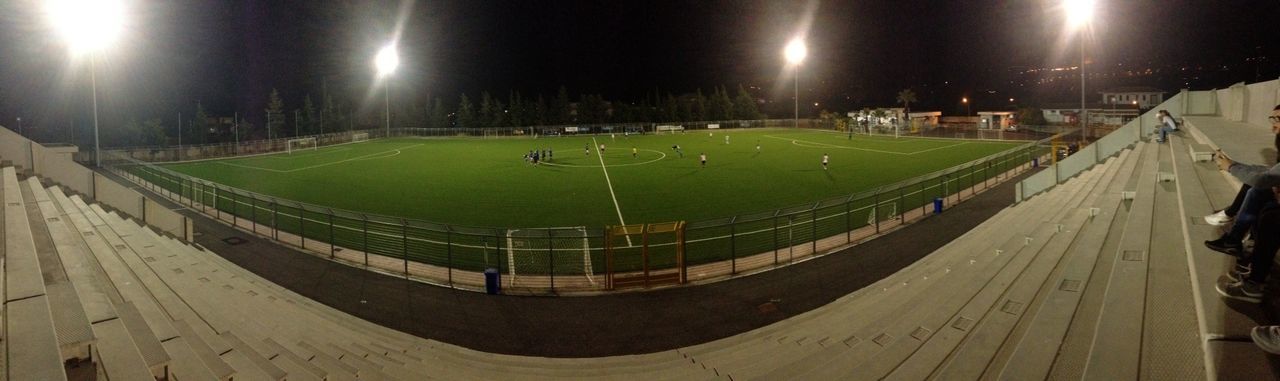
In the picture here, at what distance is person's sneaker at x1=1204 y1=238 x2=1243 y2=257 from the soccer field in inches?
655

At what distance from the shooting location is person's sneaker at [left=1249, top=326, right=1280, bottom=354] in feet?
12.5

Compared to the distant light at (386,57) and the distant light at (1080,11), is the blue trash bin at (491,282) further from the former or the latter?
the distant light at (386,57)

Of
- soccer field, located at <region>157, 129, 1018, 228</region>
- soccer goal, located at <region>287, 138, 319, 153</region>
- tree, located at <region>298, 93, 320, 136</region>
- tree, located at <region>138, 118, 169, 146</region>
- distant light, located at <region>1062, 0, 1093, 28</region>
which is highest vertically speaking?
distant light, located at <region>1062, 0, 1093, 28</region>

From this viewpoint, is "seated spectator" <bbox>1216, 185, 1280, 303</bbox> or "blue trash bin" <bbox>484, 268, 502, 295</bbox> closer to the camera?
"seated spectator" <bbox>1216, 185, 1280, 303</bbox>

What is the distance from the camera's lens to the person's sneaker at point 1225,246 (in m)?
5.75

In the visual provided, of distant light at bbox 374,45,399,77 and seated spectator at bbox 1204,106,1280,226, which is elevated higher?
distant light at bbox 374,45,399,77

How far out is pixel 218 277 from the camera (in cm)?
1158

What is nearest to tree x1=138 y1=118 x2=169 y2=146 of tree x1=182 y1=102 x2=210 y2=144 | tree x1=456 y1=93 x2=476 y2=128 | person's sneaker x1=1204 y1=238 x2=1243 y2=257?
tree x1=182 y1=102 x2=210 y2=144

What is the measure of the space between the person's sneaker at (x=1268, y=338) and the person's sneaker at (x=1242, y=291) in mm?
1081

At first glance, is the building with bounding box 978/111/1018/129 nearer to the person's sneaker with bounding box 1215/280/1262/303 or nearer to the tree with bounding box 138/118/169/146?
the person's sneaker with bounding box 1215/280/1262/303

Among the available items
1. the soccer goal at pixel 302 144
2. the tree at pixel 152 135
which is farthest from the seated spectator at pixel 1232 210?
the tree at pixel 152 135

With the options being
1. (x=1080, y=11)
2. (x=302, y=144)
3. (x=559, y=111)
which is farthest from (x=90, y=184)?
(x=559, y=111)

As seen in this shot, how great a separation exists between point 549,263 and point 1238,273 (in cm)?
1224

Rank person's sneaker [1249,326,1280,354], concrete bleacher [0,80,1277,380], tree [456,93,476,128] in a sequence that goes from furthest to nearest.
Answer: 1. tree [456,93,476,128]
2. concrete bleacher [0,80,1277,380]
3. person's sneaker [1249,326,1280,354]
